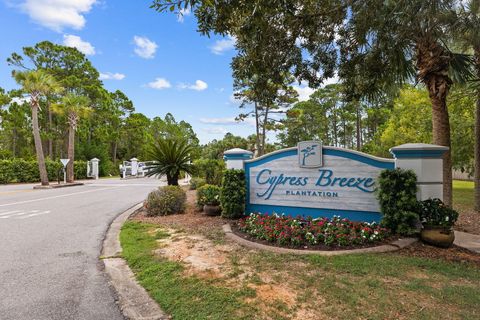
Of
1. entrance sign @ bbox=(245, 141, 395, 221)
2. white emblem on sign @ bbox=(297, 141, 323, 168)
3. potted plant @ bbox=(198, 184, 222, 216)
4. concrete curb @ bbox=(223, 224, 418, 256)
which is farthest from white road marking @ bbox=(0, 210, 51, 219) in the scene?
white emblem on sign @ bbox=(297, 141, 323, 168)

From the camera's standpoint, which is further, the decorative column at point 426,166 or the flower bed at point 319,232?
the decorative column at point 426,166

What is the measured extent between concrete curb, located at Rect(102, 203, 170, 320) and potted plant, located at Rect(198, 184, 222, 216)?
271 cm

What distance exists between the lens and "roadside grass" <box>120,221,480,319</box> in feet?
9.39

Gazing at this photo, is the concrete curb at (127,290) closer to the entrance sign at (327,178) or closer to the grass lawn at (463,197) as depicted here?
the entrance sign at (327,178)

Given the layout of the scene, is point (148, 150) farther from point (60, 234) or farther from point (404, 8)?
point (404, 8)

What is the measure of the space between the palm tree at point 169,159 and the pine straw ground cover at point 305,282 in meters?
4.69

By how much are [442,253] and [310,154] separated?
2825mm

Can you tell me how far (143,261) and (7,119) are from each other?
3428cm

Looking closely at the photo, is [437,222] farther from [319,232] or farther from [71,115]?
[71,115]

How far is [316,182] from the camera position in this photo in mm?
6363

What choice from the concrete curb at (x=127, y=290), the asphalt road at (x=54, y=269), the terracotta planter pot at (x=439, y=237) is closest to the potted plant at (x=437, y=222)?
the terracotta planter pot at (x=439, y=237)

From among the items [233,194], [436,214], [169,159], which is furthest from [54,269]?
[436,214]

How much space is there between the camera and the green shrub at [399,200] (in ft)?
16.8

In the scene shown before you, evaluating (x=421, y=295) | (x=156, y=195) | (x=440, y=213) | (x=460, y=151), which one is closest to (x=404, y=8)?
(x=440, y=213)
